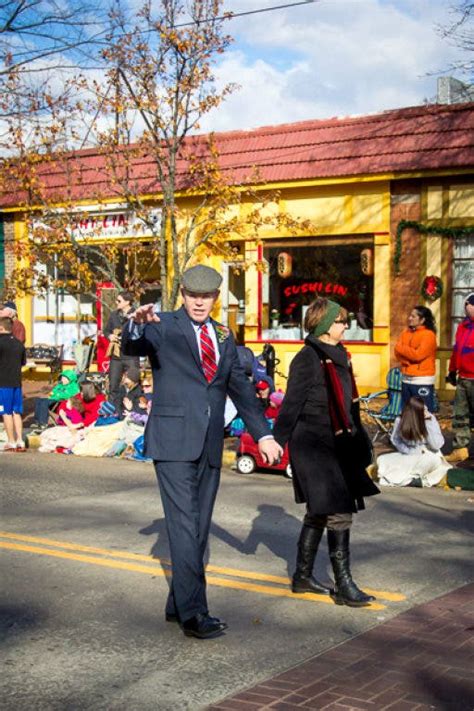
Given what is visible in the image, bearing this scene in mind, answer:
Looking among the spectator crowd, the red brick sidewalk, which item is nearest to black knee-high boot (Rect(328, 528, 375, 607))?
the red brick sidewalk

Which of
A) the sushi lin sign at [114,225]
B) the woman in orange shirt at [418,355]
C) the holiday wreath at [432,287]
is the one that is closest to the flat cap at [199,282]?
the woman in orange shirt at [418,355]

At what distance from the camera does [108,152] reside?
20750 mm

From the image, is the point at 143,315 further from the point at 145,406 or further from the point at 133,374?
the point at 133,374

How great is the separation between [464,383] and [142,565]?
649 cm

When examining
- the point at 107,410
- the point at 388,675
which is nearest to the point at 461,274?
the point at 107,410

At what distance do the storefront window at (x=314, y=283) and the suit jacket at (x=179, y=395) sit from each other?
14391 millimetres

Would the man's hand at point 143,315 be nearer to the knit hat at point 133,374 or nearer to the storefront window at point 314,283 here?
the knit hat at point 133,374

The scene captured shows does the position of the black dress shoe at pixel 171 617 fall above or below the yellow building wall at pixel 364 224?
below

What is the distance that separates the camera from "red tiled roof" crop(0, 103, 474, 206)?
19.4 metres

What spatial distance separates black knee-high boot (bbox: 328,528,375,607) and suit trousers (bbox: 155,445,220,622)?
1.00 m

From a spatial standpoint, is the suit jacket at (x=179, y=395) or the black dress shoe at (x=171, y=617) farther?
the black dress shoe at (x=171, y=617)

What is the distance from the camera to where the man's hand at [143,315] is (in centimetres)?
588

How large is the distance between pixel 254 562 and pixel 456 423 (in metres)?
6.07

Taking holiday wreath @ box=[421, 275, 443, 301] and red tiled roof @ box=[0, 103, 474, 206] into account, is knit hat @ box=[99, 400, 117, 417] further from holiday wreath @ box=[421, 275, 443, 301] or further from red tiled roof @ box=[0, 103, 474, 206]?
holiday wreath @ box=[421, 275, 443, 301]
